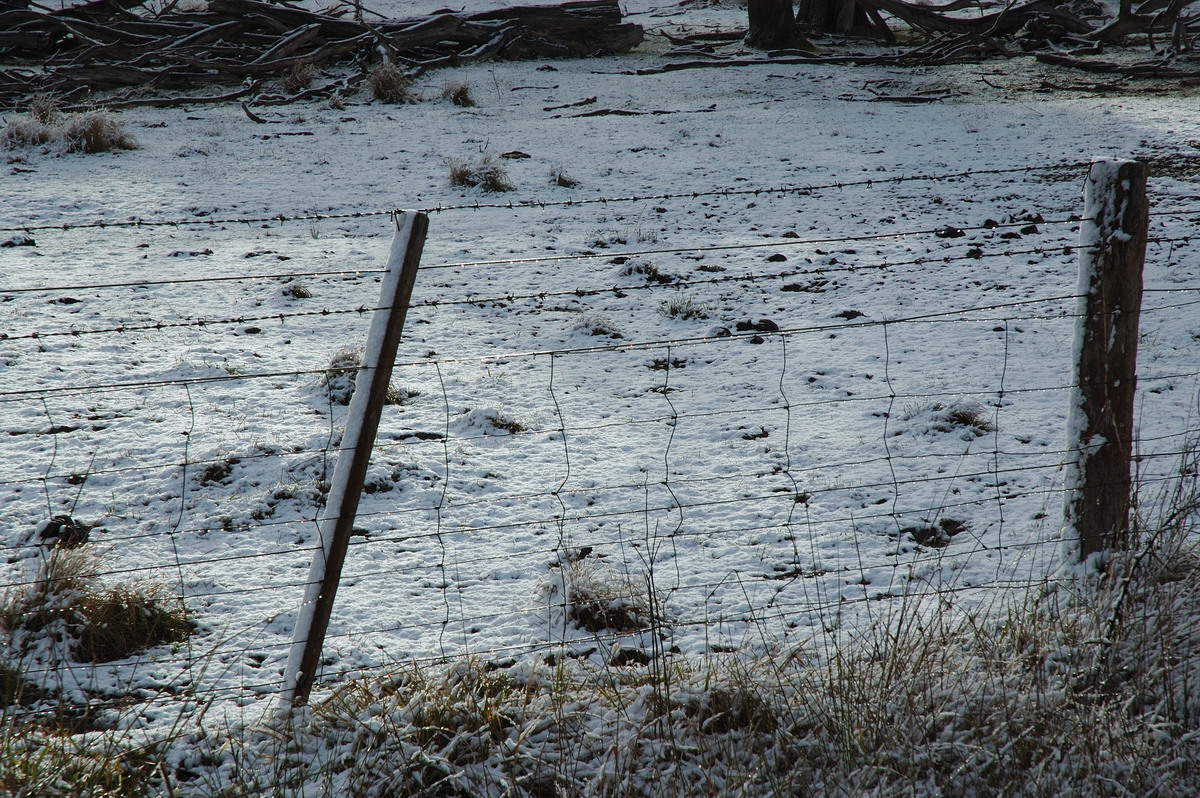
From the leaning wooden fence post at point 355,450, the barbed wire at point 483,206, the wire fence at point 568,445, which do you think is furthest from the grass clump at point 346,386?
the leaning wooden fence post at point 355,450

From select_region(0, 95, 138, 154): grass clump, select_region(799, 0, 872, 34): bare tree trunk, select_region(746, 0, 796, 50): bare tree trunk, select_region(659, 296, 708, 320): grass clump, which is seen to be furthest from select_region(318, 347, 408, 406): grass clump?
select_region(799, 0, 872, 34): bare tree trunk

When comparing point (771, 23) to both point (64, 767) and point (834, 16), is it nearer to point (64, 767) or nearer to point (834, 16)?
point (834, 16)

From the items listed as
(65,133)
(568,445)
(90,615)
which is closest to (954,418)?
(568,445)

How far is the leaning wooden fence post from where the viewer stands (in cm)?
228

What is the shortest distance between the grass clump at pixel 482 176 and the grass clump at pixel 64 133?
4.32 meters

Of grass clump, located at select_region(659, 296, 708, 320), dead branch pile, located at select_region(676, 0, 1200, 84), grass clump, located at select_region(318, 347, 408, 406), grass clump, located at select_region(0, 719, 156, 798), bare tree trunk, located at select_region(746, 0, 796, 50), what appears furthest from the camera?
bare tree trunk, located at select_region(746, 0, 796, 50)

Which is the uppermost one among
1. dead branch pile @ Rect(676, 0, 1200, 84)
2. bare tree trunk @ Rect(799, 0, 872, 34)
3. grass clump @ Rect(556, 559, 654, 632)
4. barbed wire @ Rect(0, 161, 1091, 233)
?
bare tree trunk @ Rect(799, 0, 872, 34)

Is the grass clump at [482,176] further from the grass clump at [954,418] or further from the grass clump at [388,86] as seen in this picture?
the grass clump at [954,418]

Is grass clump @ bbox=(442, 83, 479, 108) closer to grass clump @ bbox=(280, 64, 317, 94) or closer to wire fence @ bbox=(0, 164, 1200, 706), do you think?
grass clump @ bbox=(280, 64, 317, 94)

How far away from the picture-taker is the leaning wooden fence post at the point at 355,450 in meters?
2.28

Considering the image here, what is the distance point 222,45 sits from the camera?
536 inches

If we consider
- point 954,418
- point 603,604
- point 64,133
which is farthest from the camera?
point 64,133

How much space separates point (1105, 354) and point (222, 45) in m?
14.8

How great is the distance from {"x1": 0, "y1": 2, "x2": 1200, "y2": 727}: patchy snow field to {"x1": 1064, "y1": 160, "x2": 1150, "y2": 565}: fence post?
294mm
